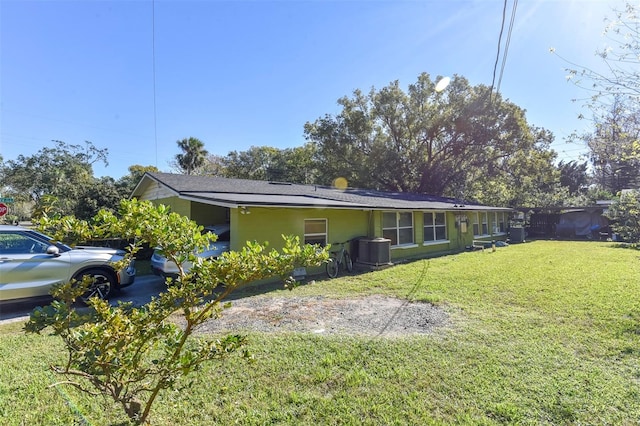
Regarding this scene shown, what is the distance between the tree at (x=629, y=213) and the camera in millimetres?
9898

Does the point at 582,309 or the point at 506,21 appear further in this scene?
the point at 506,21

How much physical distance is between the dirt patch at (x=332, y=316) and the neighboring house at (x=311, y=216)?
2.49 meters

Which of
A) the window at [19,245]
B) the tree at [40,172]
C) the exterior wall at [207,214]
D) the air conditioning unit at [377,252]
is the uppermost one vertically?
the tree at [40,172]

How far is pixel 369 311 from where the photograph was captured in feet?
19.5

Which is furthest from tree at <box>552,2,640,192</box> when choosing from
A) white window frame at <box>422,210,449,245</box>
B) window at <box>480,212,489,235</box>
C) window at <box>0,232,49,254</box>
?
window at <box>480,212,489,235</box>

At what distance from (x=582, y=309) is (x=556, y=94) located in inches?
195

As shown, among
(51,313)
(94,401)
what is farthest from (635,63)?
(94,401)

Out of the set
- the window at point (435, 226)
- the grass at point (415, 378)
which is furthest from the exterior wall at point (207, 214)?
the window at point (435, 226)

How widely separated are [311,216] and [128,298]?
5.39m

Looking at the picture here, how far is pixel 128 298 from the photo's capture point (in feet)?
23.1

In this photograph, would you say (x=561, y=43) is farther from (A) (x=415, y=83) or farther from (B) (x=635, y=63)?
(A) (x=415, y=83)

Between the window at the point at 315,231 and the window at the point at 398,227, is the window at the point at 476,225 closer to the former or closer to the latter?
the window at the point at 398,227

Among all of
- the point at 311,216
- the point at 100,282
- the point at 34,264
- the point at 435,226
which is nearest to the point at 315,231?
the point at 311,216

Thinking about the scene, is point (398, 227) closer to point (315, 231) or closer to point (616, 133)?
point (315, 231)
